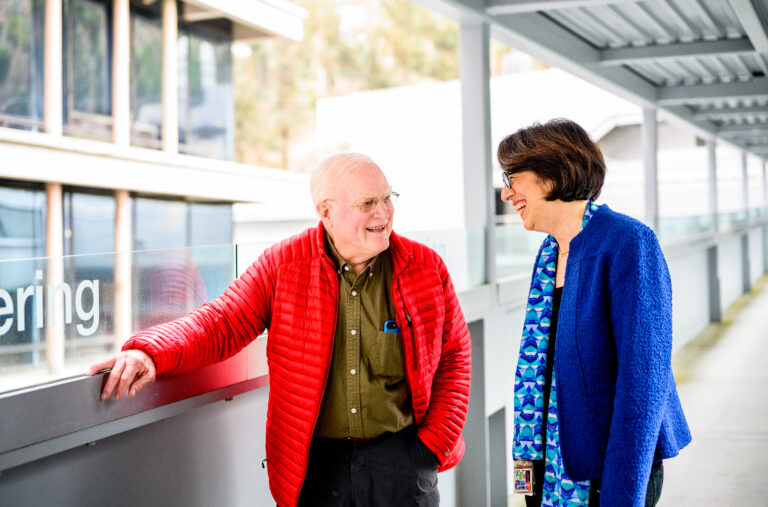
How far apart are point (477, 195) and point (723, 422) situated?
3.65 m

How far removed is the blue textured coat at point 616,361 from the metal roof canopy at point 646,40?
2.89 m

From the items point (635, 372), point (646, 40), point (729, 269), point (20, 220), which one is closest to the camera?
point (635, 372)

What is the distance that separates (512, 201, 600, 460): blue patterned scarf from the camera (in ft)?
6.76

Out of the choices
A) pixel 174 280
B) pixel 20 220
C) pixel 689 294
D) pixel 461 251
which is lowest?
pixel 689 294

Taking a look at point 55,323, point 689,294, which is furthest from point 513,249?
point 689,294

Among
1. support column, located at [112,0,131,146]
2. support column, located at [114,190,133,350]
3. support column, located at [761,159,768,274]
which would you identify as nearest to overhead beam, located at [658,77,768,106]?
support column, located at [114,190,133,350]

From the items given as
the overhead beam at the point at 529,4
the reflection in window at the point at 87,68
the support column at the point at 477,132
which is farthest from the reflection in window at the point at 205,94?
the overhead beam at the point at 529,4

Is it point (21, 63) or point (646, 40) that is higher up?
point (21, 63)

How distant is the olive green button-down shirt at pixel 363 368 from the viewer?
2152 mm

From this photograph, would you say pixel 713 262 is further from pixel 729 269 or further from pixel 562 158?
pixel 562 158

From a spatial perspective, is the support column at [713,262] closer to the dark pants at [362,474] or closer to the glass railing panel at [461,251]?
the glass railing panel at [461,251]

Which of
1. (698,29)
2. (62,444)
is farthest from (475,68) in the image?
(62,444)

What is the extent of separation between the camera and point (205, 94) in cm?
1489

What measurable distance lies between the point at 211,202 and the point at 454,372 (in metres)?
13.3
